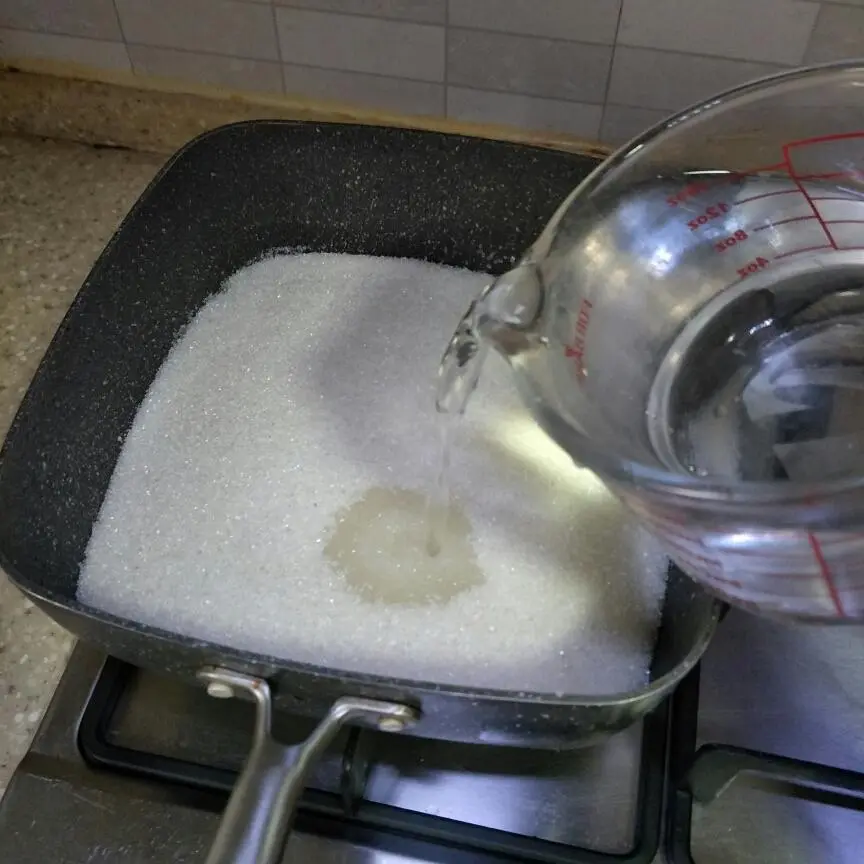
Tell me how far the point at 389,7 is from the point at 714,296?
0.29 m

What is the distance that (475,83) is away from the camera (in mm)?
684

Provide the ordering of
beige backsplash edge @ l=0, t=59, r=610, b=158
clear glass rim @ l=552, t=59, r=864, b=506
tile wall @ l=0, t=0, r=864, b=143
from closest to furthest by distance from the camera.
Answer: clear glass rim @ l=552, t=59, r=864, b=506, tile wall @ l=0, t=0, r=864, b=143, beige backsplash edge @ l=0, t=59, r=610, b=158

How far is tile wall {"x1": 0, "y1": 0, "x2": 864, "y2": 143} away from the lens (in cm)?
62

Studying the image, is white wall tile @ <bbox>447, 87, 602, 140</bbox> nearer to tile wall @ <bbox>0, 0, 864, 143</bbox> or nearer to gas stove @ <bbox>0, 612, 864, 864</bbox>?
tile wall @ <bbox>0, 0, 864, 143</bbox>

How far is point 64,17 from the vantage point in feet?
2.34

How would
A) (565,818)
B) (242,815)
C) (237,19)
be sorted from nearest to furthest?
(242,815) → (565,818) → (237,19)

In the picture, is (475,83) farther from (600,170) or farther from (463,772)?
(463,772)

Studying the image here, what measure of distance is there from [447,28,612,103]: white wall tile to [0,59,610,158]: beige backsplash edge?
0.04m

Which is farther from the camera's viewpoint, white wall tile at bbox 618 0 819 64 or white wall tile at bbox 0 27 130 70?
white wall tile at bbox 0 27 130 70

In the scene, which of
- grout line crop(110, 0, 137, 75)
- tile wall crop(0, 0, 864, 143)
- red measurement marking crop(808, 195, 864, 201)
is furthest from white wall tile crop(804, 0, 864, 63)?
grout line crop(110, 0, 137, 75)

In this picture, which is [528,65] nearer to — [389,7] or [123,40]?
[389,7]

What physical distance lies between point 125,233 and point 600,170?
283 mm

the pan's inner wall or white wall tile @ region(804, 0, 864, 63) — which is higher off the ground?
white wall tile @ region(804, 0, 864, 63)

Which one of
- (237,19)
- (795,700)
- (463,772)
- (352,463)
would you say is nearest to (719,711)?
(795,700)
